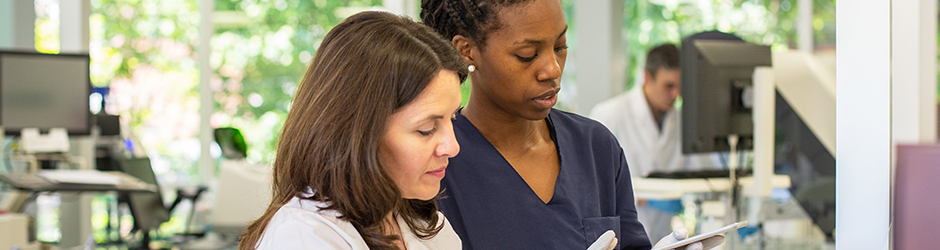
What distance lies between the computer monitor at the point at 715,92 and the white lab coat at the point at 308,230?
1.53m

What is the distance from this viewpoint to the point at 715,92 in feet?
6.83

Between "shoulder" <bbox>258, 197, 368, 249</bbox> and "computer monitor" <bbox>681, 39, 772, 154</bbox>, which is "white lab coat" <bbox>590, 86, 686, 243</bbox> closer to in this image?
"computer monitor" <bbox>681, 39, 772, 154</bbox>

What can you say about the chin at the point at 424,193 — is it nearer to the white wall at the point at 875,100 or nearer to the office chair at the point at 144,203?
the white wall at the point at 875,100

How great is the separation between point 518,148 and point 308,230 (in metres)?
0.45

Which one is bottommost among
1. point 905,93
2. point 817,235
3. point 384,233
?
point 817,235

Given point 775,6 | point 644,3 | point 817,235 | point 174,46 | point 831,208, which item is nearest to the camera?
point 831,208

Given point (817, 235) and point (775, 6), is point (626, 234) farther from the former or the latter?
point (775, 6)

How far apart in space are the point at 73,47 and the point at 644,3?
3.25m

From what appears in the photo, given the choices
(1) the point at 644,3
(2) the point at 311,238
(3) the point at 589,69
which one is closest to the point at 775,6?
(1) the point at 644,3

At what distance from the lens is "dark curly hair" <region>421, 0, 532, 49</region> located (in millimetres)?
994

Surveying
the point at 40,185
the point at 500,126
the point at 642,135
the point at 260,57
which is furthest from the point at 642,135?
the point at 260,57

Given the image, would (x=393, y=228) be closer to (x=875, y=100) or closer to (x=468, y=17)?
(x=468, y=17)

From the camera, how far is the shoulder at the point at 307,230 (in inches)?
28.0

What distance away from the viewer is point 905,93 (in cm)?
105
